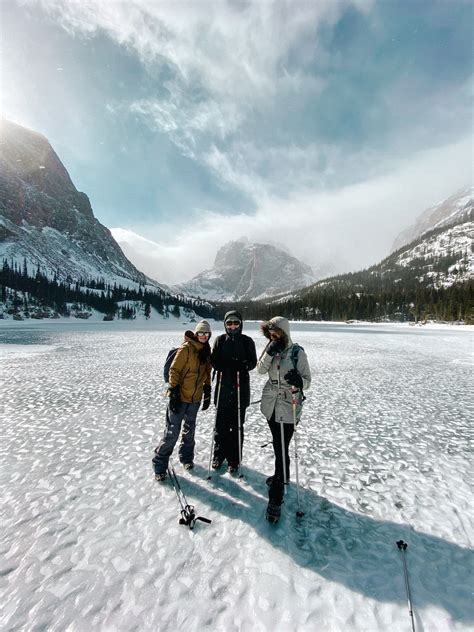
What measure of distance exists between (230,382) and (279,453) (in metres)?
1.61

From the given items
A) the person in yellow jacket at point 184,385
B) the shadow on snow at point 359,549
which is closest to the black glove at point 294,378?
the person in yellow jacket at point 184,385

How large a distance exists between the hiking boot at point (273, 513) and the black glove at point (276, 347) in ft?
7.80

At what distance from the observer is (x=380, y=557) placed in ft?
12.7

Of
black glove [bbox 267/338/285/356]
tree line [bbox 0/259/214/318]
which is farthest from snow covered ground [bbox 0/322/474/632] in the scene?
tree line [bbox 0/259/214/318]

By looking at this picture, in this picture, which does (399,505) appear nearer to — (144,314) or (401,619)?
(401,619)

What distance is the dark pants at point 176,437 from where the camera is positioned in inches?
221

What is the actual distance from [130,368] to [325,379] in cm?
1094

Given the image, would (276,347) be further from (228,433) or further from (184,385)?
(228,433)

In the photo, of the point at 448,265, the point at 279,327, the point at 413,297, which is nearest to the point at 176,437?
the point at 279,327

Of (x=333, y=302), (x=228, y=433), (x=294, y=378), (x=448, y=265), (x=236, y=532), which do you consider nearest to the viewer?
(x=236, y=532)

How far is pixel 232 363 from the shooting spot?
5.76 m

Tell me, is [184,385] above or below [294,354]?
below

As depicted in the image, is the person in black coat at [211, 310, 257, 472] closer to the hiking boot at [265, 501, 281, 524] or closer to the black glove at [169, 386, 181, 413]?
the black glove at [169, 386, 181, 413]

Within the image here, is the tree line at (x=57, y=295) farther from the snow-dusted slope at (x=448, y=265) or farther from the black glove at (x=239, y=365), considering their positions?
the snow-dusted slope at (x=448, y=265)
